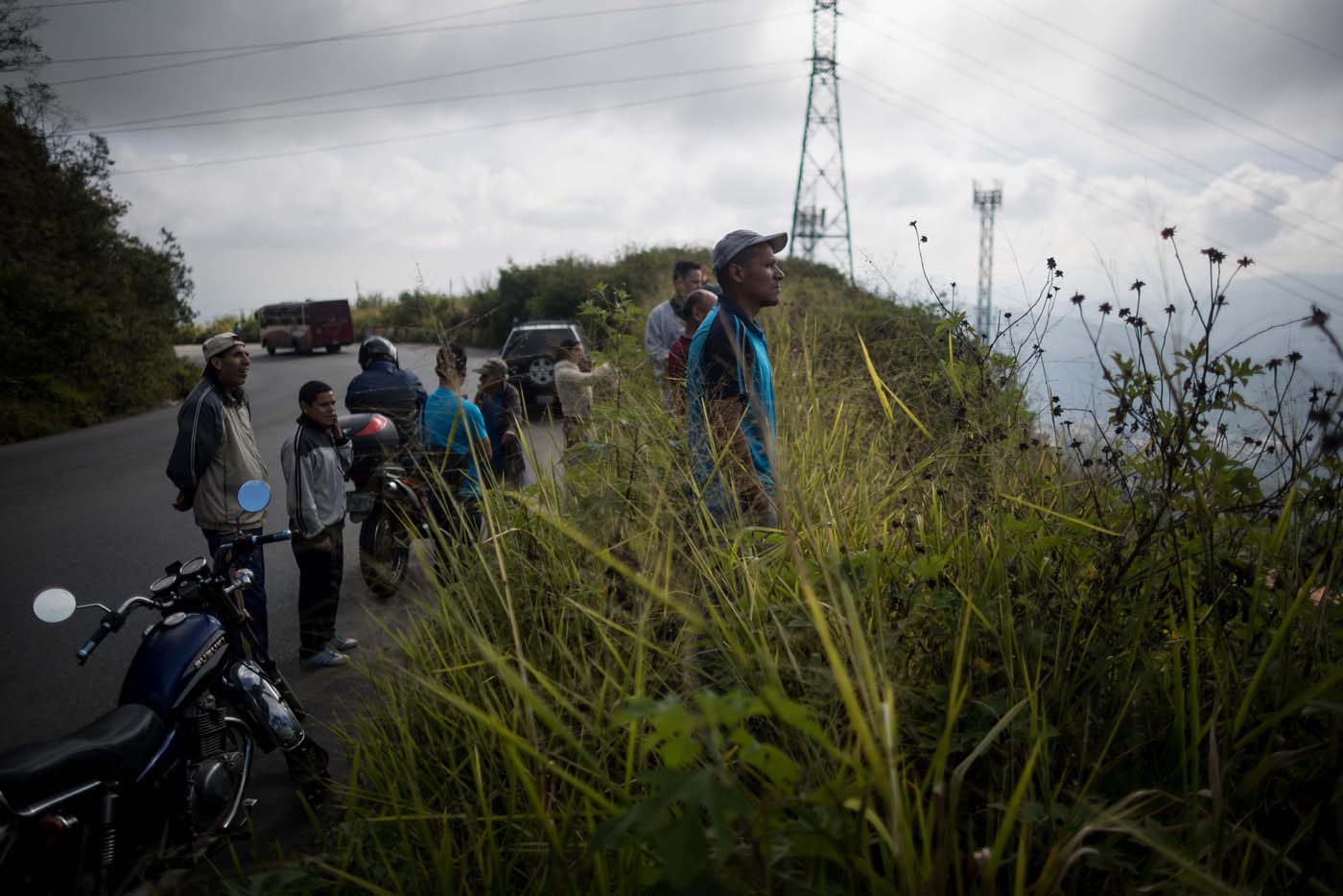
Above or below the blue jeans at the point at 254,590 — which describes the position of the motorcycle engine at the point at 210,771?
below

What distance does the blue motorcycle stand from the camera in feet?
7.82

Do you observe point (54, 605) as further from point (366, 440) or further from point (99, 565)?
point (99, 565)

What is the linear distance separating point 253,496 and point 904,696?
246cm

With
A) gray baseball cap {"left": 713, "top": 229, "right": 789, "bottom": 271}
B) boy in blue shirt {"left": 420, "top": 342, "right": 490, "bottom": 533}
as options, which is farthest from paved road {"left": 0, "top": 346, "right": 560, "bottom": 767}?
gray baseball cap {"left": 713, "top": 229, "right": 789, "bottom": 271}

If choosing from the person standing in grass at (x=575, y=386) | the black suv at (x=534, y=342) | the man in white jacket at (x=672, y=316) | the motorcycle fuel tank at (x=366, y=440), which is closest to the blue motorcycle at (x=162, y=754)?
the person standing in grass at (x=575, y=386)

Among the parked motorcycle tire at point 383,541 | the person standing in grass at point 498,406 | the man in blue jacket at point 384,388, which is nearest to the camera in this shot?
the parked motorcycle tire at point 383,541

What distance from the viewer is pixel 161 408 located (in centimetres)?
1966

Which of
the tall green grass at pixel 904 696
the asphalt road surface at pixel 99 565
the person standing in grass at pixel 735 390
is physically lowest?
the asphalt road surface at pixel 99 565

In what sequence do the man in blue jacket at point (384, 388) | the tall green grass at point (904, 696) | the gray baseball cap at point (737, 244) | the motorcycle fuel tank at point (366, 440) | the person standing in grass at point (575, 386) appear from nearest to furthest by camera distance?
the tall green grass at point (904, 696) < the gray baseball cap at point (737, 244) < the person standing in grass at point (575, 386) < the motorcycle fuel tank at point (366, 440) < the man in blue jacket at point (384, 388)

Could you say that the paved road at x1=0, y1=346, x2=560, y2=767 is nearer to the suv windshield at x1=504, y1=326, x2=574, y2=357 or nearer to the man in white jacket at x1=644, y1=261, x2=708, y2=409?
the man in white jacket at x1=644, y1=261, x2=708, y2=409

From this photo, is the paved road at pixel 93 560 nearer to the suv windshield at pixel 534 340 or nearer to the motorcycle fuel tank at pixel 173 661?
the motorcycle fuel tank at pixel 173 661

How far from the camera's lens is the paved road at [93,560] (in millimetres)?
4531

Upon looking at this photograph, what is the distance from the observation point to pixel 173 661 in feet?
9.80

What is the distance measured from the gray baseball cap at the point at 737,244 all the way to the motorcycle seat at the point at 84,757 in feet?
8.57
